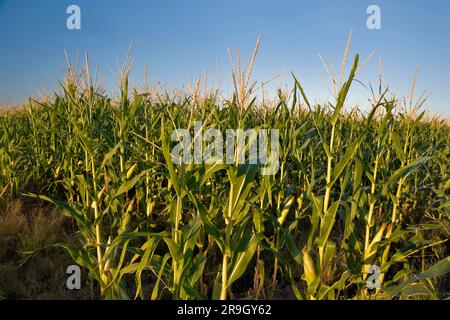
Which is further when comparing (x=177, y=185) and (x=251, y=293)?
(x=251, y=293)

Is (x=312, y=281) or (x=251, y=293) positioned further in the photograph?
(x=251, y=293)

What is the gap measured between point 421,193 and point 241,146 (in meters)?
3.42

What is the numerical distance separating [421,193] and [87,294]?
3901 mm

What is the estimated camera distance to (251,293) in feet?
7.33

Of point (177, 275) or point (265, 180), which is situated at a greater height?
point (265, 180)
